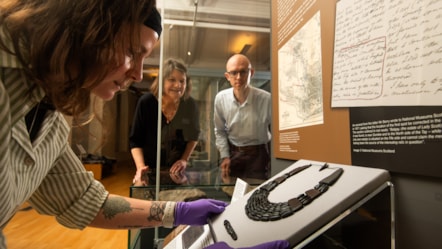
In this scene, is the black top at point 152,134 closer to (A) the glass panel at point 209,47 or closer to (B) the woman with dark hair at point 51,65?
(A) the glass panel at point 209,47

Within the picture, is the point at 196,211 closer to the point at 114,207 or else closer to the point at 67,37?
the point at 114,207

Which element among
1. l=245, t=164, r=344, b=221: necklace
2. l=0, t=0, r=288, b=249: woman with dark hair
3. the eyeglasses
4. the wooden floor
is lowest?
the wooden floor

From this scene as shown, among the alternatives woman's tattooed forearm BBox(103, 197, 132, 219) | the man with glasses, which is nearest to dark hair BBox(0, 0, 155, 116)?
woman's tattooed forearm BBox(103, 197, 132, 219)

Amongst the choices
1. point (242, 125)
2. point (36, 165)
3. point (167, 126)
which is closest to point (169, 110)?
point (167, 126)

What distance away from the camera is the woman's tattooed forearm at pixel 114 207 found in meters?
0.73

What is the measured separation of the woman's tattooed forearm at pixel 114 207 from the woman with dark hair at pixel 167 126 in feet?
2.83

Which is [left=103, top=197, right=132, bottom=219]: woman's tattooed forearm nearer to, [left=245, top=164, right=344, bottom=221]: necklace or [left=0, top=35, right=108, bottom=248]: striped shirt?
[left=0, top=35, right=108, bottom=248]: striped shirt

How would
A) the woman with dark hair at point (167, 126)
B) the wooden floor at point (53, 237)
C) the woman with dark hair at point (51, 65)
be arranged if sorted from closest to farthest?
the woman with dark hair at point (51, 65) < the woman with dark hair at point (167, 126) < the wooden floor at point (53, 237)

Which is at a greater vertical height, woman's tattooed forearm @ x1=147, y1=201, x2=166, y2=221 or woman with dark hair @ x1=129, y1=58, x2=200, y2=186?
woman with dark hair @ x1=129, y1=58, x2=200, y2=186

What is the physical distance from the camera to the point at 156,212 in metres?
0.76

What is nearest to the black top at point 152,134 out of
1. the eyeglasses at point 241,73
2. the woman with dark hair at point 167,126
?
the woman with dark hair at point 167,126

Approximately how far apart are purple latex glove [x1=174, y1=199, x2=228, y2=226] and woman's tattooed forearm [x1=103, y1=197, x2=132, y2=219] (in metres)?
0.14

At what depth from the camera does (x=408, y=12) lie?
1.48ft

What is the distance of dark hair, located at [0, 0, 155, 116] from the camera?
42cm
